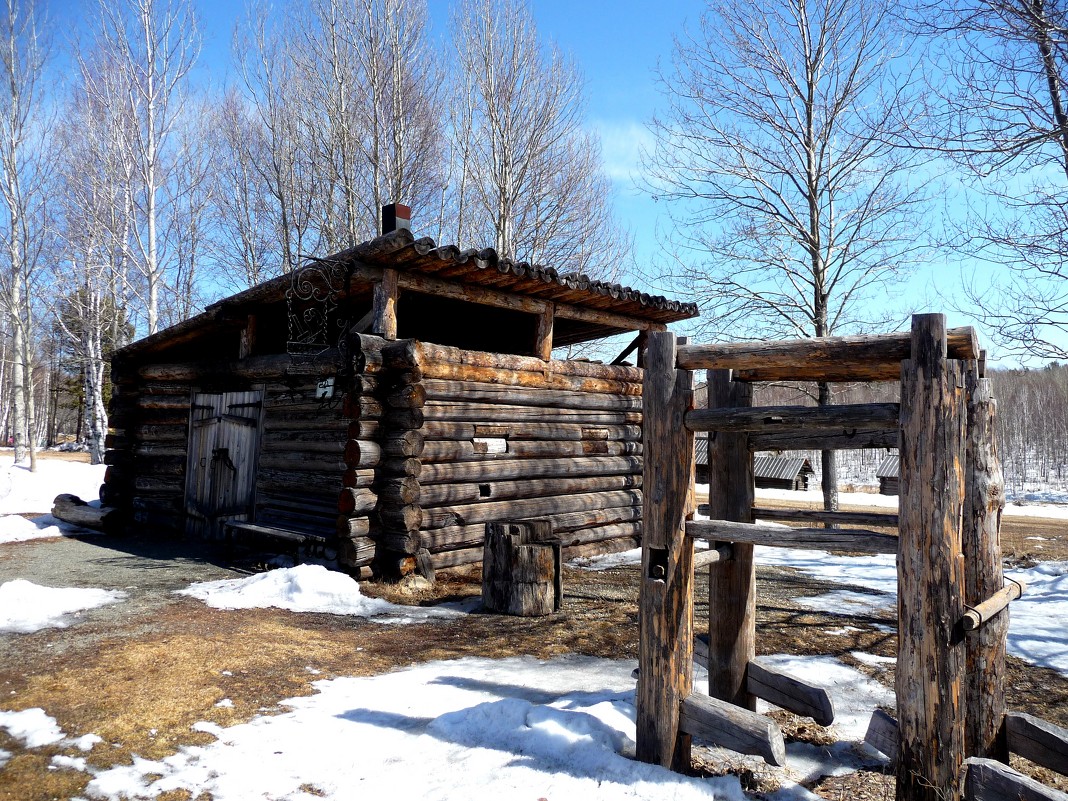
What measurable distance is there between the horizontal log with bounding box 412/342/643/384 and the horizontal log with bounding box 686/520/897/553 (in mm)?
5290

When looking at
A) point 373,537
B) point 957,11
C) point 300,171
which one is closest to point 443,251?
point 373,537

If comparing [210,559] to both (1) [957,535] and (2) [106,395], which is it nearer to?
(1) [957,535]

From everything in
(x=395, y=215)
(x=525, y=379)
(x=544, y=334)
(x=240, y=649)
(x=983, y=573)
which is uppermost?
(x=395, y=215)

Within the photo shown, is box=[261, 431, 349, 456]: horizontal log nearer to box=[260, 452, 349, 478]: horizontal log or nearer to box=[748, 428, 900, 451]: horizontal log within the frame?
box=[260, 452, 349, 478]: horizontal log

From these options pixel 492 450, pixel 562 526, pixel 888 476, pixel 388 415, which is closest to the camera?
pixel 388 415

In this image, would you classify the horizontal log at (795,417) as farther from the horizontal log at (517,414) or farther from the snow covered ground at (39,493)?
the snow covered ground at (39,493)

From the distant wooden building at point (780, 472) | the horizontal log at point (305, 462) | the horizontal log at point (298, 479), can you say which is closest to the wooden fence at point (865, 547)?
the horizontal log at point (298, 479)

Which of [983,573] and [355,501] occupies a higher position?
[983,573]

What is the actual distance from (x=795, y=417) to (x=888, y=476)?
27310 millimetres

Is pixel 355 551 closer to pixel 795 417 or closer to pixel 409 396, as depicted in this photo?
pixel 409 396

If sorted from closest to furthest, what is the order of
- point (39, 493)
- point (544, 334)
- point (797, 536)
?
point (797, 536), point (544, 334), point (39, 493)

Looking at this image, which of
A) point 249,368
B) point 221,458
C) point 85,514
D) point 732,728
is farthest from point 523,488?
point 85,514

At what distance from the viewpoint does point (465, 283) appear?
9.01 m

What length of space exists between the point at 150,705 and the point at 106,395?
→ 4593 cm
